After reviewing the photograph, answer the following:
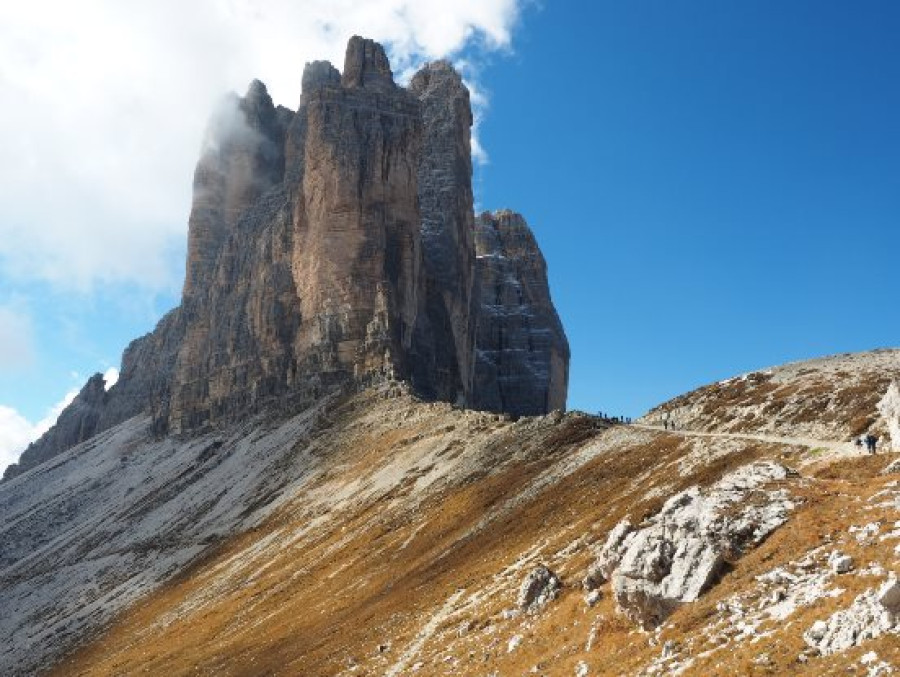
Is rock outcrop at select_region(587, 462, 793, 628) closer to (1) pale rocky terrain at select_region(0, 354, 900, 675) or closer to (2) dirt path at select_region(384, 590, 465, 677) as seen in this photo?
(1) pale rocky terrain at select_region(0, 354, 900, 675)

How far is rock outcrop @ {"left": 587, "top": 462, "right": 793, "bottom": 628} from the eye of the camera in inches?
1121

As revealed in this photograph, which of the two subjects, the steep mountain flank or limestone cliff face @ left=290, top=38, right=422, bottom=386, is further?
limestone cliff face @ left=290, top=38, right=422, bottom=386

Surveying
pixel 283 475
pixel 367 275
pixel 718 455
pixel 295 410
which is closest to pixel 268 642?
pixel 718 455

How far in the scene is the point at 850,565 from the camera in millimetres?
24750

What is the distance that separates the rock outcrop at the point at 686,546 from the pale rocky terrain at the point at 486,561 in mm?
80

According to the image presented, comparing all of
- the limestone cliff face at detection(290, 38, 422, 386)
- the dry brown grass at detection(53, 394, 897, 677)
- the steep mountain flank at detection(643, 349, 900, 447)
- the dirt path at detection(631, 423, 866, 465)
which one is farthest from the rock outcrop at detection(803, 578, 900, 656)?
the limestone cliff face at detection(290, 38, 422, 386)

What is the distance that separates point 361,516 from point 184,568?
3135cm

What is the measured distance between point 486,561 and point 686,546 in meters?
22.6

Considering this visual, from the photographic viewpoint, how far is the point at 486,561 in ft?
166

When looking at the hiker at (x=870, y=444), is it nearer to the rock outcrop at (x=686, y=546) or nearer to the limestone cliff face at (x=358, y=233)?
the rock outcrop at (x=686, y=546)

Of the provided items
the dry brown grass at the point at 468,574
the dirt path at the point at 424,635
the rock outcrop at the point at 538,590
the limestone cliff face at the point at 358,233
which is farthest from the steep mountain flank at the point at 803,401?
the limestone cliff face at the point at 358,233

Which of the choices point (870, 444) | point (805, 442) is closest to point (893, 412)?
point (870, 444)

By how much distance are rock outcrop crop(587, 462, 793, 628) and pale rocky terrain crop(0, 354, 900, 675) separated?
3.2 inches

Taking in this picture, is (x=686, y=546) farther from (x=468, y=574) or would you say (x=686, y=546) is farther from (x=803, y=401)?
(x=803, y=401)
